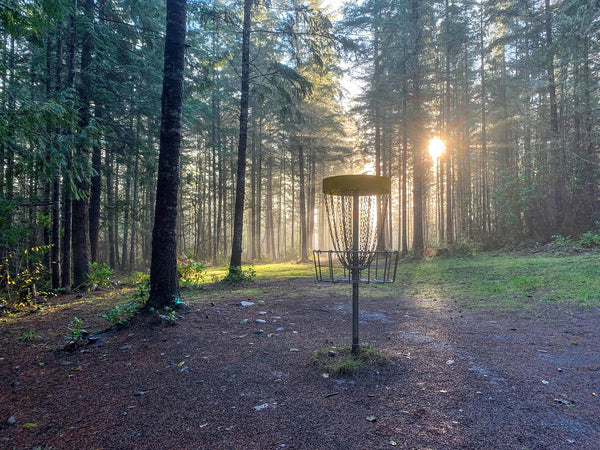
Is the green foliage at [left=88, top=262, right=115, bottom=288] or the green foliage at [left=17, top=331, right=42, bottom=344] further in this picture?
the green foliage at [left=88, top=262, right=115, bottom=288]

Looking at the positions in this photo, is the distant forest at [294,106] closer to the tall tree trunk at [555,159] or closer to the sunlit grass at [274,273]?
the tall tree trunk at [555,159]

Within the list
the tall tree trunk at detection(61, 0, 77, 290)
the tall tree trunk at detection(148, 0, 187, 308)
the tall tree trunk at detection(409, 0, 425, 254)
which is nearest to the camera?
the tall tree trunk at detection(148, 0, 187, 308)

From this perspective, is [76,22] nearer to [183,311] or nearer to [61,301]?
[61,301]

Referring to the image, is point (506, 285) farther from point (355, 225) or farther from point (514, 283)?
point (355, 225)

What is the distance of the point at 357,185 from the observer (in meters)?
3.23

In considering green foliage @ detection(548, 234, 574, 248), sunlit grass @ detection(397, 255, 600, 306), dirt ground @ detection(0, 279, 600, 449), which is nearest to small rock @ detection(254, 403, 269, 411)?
dirt ground @ detection(0, 279, 600, 449)

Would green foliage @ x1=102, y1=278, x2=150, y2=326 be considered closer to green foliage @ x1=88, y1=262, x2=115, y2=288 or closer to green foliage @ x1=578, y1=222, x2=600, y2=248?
green foliage @ x1=88, y1=262, x2=115, y2=288

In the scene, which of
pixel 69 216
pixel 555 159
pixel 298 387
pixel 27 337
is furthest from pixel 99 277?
pixel 555 159

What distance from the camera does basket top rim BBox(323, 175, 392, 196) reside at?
3.14 metres

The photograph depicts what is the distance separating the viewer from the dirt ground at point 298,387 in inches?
83.9

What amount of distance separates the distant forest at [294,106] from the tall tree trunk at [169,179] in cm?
129

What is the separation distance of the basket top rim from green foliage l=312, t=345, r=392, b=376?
5.70 ft

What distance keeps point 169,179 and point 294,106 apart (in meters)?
6.86

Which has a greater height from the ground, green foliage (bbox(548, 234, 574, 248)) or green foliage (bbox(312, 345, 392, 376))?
green foliage (bbox(548, 234, 574, 248))
